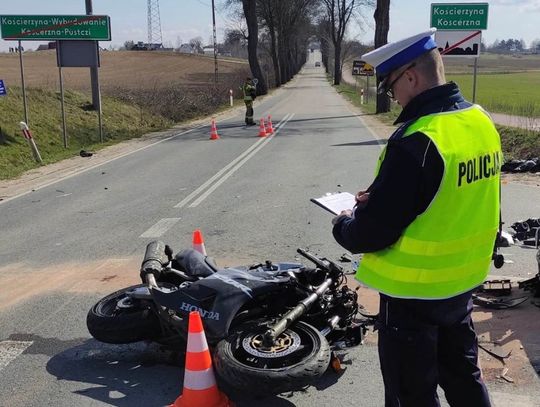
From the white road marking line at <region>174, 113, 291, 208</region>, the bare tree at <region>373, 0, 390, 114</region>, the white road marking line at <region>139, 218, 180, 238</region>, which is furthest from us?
the bare tree at <region>373, 0, 390, 114</region>

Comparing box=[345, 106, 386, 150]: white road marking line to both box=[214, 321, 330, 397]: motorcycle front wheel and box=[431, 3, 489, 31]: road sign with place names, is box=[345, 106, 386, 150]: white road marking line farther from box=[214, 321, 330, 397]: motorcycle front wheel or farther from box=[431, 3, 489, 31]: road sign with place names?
box=[214, 321, 330, 397]: motorcycle front wheel

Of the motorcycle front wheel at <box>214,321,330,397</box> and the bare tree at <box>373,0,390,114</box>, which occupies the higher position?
the bare tree at <box>373,0,390,114</box>

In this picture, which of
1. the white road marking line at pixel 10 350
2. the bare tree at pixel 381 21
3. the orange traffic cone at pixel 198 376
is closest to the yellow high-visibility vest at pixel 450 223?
the orange traffic cone at pixel 198 376

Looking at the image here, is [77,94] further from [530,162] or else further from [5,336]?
[5,336]

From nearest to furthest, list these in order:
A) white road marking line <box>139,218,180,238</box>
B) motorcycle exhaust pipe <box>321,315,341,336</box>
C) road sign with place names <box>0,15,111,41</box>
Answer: motorcycle exhaust pipe <box>321,315,341,336</box> < white road marking line <box>139,218,180,238</box> < road sign with place names <box>0,15,111,41</box>

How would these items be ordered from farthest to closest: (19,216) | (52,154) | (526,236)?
(52,154) → (19,216) → (526,236)

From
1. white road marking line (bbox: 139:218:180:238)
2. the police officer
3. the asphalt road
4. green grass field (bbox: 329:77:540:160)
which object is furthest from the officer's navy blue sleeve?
green grass field (bbox: 329:77:540:160)

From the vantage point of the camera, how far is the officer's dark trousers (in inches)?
95.6

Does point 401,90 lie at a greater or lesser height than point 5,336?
greater

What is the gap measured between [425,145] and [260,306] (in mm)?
1943

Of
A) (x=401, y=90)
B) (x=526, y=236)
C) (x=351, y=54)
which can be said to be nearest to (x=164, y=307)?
(x=401, y=90)

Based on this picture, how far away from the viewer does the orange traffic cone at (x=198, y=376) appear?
3.33 m

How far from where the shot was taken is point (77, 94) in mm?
24766

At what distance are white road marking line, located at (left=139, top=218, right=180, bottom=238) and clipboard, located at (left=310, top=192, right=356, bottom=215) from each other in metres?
4.63
